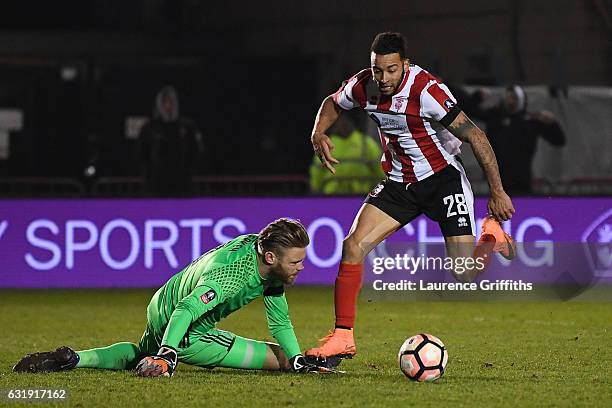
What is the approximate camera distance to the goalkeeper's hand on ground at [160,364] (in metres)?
6.86

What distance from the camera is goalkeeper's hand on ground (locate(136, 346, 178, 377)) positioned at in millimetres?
6855

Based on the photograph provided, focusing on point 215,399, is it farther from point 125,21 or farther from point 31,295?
point 125,21

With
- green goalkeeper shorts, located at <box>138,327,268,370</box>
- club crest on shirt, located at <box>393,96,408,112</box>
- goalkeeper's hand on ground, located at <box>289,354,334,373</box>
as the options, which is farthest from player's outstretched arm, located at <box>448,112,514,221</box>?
green goalkeeper shorts, located at <box>138,327,268,370</box>

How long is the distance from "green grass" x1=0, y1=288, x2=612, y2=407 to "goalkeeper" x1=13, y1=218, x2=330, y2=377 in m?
0.09

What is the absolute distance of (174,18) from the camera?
60.8 ft

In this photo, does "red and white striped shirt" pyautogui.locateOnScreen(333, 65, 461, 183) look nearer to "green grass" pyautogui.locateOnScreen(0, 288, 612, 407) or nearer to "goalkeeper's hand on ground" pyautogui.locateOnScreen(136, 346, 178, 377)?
"green grass" pyautogui.locateOnScreen(0, 288, 612, 407)

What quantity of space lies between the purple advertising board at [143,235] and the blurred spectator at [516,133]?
810mm

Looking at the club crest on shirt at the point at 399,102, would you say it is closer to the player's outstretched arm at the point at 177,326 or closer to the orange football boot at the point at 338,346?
the orange football boot at the point at 338,346

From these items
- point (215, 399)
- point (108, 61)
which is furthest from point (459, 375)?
point (108, 61)

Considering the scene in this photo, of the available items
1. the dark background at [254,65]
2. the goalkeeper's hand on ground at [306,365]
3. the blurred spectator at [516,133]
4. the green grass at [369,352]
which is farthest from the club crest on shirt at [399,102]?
the dark background at [254,65]

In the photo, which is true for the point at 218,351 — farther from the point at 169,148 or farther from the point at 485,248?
the point at 169,148

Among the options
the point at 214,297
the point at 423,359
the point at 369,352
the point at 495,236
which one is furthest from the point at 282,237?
the point at 369,352

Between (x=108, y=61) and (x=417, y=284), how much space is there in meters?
8.40

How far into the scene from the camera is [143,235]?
13.6 meters
